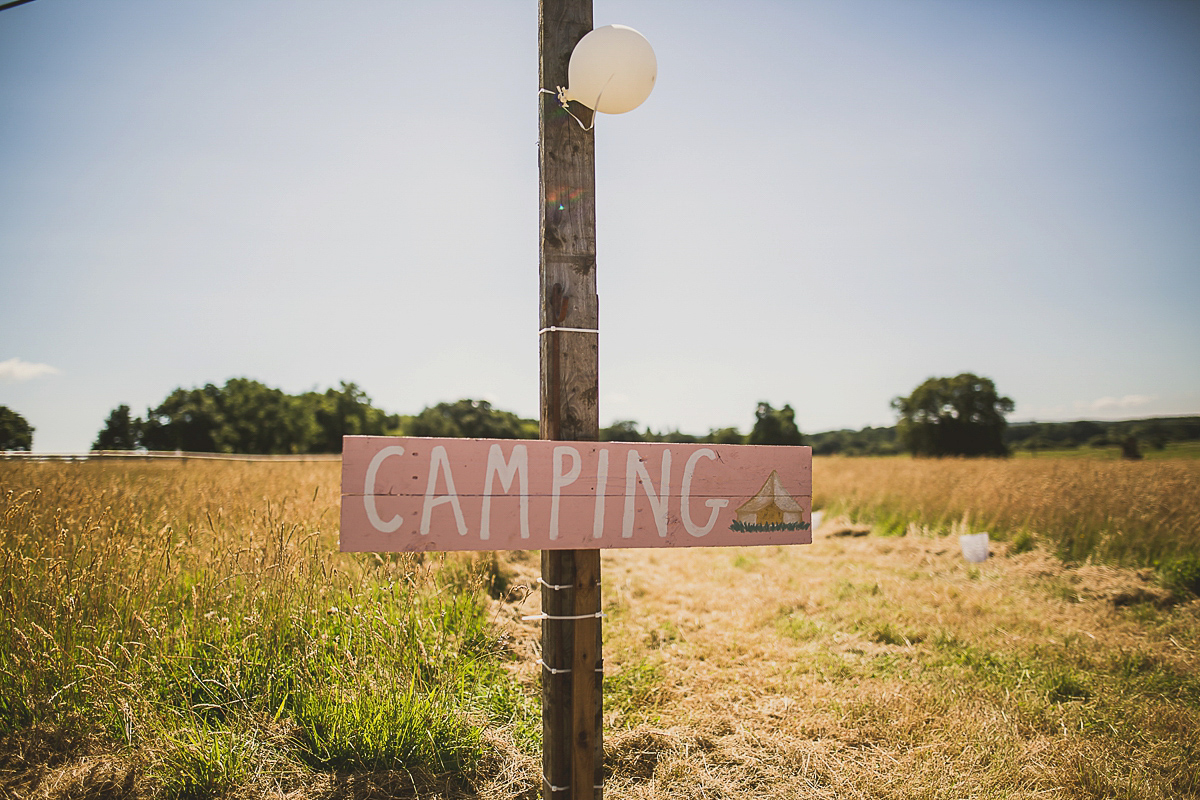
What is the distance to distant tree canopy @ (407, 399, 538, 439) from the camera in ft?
125

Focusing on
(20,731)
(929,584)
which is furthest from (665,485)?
(929,584)

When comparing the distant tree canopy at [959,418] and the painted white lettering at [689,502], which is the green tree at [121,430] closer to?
the painted white lettering at [689,502]

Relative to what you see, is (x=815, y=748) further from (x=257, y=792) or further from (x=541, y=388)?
(x=257, y=792)

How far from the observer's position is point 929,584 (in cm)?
546

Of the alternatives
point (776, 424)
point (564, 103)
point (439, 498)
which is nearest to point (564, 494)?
point (439, 498)

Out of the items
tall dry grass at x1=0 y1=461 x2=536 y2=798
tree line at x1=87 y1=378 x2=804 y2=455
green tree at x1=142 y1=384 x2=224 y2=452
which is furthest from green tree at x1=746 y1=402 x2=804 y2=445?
green tree at x1=142 y1=384 x2=224 y2=452

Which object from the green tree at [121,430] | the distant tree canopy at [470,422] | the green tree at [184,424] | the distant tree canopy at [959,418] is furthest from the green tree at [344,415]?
the distant tree canopy at [959,418]

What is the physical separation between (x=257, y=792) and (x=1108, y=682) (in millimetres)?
4314

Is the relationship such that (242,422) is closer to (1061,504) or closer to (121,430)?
(121,430)

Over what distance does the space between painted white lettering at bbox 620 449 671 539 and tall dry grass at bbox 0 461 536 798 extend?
1.32 meters

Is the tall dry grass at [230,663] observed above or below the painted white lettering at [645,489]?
below

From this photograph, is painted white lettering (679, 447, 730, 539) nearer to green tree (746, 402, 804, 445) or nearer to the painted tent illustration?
the painted tent illustration

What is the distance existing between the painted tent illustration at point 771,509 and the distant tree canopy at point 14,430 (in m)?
10.0

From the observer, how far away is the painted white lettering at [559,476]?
1698 millimetres
